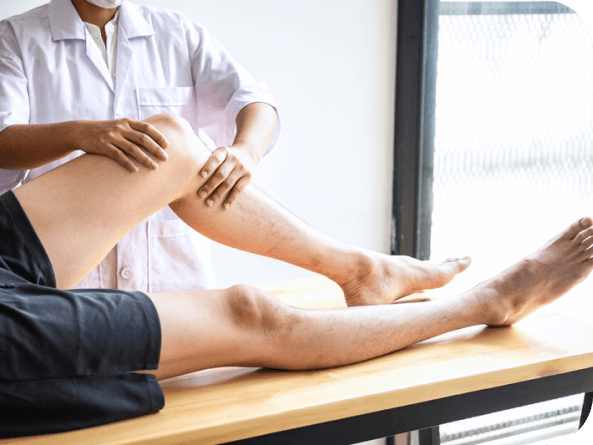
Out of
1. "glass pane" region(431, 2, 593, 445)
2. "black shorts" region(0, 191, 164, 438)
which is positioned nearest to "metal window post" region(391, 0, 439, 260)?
"glass pane" region(431, 2, 593, 445)

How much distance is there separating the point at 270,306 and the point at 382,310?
0.27 m

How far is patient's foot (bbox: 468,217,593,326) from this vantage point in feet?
4.22

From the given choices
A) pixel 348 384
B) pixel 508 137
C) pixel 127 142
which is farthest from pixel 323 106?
pixel 348 384

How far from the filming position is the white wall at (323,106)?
2.21m

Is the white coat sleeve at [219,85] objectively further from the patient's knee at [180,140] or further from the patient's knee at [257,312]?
the patient's knee at [257,312]

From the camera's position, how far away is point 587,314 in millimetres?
1850

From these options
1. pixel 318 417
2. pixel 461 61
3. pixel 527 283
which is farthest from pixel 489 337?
pixel 461 61

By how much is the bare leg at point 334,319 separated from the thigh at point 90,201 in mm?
168

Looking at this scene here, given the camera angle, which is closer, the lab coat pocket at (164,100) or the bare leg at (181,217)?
the bare leg at (181,217)

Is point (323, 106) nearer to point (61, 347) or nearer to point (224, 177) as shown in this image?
point (224, 177)

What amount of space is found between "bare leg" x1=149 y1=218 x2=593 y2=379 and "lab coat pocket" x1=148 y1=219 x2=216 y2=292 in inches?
21.7

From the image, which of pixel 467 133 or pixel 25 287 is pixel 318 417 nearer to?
pixel 25 287

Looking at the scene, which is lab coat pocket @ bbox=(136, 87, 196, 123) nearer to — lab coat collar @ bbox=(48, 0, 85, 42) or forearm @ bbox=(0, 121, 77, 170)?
lab coat collar @ bbox=(48, 0, 85, 42)

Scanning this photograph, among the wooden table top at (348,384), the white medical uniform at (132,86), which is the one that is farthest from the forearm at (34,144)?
the wooden table top at (348,384)
